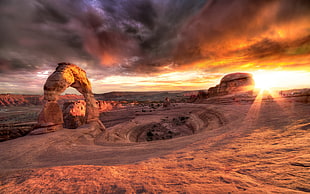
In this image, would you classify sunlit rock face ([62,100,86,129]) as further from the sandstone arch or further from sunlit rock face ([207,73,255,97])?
sunlit rock face ([207,73,255,97])

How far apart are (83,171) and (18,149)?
18.8 ft

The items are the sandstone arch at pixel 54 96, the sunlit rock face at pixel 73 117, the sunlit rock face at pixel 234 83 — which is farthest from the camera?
the sunlit rock face at pixel 234 83

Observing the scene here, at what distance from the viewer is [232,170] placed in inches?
85.0

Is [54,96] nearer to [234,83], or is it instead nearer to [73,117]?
[73,117]

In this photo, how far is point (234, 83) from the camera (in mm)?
27578

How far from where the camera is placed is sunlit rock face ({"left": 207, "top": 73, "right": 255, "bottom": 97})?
26.6 m

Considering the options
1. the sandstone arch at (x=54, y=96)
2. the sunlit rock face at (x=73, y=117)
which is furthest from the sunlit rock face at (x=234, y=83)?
the sandstone arch at (x=54, y=96)

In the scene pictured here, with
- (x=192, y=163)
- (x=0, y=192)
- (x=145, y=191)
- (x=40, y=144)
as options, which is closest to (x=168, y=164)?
(x=192, y=163)

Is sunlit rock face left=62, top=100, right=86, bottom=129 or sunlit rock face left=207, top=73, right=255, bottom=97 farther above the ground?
sunlit rock face left=207, top=73, right=255, bottom=97

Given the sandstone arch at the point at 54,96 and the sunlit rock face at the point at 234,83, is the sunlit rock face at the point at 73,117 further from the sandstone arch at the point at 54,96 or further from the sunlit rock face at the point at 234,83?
the sunlit rock face at the point at 234,83

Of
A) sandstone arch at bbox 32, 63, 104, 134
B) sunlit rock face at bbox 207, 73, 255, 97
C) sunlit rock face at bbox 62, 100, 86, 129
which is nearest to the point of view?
sandstone arch at bbox 32, 63, 104, 134

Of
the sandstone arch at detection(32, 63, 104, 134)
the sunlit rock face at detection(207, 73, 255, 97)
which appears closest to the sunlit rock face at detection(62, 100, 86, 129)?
the sandstone arch at detection(32, 63, 104, 134)

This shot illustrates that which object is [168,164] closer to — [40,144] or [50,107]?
[40,144]

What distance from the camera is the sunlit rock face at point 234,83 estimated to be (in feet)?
87.2
